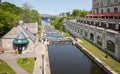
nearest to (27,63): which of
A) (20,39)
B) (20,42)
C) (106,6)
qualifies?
(20,42)

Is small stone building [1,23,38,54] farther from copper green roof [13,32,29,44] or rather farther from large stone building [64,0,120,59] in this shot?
large stone building [64,0,120,59]

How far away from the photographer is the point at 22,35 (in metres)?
48.3

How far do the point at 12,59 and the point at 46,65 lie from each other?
8040 mm

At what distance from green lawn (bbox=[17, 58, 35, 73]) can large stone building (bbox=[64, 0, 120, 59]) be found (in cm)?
1920

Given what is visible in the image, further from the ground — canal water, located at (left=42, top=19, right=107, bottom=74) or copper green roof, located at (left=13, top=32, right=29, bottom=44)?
copper green roof, located at (left=13, top=32, right=29, bottom=44)

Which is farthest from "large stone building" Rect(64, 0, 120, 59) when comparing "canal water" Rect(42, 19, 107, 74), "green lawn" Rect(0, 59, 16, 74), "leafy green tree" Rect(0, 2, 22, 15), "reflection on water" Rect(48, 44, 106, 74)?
"leafy green tree" Rect(0, 2, 22, 15)

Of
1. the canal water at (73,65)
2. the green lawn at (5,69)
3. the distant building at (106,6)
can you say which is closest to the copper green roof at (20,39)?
the canal water at (73,65)

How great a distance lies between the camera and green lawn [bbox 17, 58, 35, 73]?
35125 mm

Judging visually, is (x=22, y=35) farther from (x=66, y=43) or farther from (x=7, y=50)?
(x=66, y=43)

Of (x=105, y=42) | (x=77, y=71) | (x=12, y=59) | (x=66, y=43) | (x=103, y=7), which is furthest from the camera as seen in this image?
(x=103, y=7)

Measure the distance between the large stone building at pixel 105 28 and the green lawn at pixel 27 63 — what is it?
19.2 m

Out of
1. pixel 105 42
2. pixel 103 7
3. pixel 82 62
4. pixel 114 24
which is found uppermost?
pixel 103 7

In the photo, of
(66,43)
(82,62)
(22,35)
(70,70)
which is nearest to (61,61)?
(82,62)

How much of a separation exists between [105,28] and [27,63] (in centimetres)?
2892
